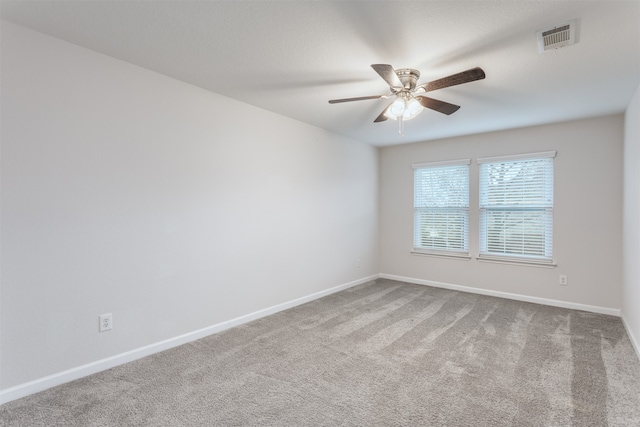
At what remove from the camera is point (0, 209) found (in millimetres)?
2037

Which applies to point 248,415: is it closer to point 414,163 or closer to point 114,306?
point 114,306

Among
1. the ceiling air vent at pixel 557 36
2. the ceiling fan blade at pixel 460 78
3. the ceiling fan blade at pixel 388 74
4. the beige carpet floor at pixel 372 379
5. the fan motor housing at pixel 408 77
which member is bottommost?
the beige carpet floor at pixel 372 379

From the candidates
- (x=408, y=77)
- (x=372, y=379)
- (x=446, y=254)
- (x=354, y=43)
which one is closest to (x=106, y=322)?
(x=372, y=379)

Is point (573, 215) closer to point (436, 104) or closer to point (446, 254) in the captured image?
point (446, 254)

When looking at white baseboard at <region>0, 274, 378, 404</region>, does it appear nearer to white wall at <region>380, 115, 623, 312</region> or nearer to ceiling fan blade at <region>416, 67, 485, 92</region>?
ceiling fan blade at <region>416, 67, 485, 92</region>

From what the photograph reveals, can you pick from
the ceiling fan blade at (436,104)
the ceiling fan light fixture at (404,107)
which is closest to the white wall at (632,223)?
the ceiling fan blade at (436,104)

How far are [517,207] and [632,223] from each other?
1.39m

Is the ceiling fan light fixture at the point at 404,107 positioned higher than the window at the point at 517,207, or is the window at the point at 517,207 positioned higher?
the ceiling fan light fixture at the point at 404,107

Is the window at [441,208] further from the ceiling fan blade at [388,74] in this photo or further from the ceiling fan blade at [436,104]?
the ceiling fan blade at [388,74]

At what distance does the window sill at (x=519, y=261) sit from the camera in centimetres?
425

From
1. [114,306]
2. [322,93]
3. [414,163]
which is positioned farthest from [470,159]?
[114,306]

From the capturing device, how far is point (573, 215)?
13.4 feet

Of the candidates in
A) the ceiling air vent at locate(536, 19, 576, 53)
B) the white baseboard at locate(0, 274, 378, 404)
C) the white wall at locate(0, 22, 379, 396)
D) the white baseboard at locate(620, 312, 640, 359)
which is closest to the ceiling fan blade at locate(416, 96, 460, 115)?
the ceiling air vent at locate(536, 19, 576, 53)

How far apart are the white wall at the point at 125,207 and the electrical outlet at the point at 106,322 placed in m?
0.04
